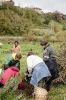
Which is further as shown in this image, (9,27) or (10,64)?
(9,27)

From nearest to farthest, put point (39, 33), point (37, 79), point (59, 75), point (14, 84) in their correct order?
point (14, 84) → point (37, 79) → point (59, 75) → point (39, 33)

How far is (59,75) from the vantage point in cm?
998

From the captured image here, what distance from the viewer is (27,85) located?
9.67 m

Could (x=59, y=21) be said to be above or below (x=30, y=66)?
below

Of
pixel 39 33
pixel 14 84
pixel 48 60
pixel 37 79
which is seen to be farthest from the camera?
pixel 39 33

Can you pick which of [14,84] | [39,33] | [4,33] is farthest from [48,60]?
[39,33]

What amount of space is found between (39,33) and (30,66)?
5308 centimetres

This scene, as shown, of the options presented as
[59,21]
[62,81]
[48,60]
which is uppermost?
[48,60]

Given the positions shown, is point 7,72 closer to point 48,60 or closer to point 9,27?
point 48,60

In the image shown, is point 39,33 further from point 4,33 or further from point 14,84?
point 14,84

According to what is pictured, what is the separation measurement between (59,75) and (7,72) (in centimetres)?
249

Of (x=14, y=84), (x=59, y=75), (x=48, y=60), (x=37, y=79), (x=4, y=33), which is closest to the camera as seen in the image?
(x=14, y=84)

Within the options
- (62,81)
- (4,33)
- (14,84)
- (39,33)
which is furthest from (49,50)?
(39,33)

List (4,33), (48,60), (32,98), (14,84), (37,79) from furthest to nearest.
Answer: (4,33)
(48,60)
(32,98)
(37,79)
(14,84)
